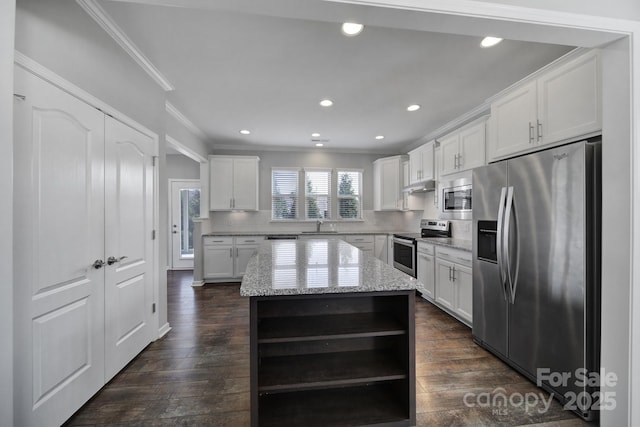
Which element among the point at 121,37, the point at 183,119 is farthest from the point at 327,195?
the point at 121,37

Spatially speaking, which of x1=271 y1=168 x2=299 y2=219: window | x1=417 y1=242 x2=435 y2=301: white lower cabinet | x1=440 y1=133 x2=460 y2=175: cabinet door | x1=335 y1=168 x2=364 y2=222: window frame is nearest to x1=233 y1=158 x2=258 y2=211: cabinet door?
x1=271 y1=168 x2=299 y2=219: window

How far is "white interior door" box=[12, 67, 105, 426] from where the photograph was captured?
1.36m

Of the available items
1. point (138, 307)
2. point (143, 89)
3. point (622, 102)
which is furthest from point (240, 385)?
point (622, 102)

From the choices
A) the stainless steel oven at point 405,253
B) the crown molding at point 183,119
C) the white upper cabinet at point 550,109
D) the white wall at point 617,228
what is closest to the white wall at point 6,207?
the crown molding at point 183,119

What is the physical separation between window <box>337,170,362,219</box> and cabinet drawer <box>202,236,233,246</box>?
7.71 feet

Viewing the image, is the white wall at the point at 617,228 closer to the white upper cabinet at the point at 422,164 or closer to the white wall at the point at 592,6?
the white wall at the point at 592,6

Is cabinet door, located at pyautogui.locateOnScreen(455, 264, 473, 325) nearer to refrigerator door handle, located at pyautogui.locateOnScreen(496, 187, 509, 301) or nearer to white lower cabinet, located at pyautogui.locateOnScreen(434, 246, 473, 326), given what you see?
white lower cabinet, located at pyautogui.locateOnScreen(434, 246, 473, 326)

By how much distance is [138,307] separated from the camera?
7.88ft

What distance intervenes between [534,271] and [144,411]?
9.55ft

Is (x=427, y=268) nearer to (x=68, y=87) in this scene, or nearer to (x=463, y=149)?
(x=463, y=149)

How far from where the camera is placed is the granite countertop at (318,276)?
1.36 m

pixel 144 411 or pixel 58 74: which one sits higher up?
pixel 58 74

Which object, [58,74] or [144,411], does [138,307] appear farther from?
[58,74]

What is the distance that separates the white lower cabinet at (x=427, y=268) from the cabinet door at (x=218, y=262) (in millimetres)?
3329
